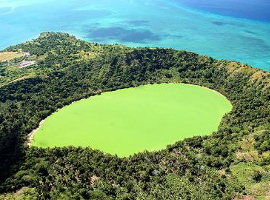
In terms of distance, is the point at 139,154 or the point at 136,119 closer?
the point at 139,154

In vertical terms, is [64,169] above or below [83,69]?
below

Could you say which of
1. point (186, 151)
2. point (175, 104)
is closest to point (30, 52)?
point (175, 104)

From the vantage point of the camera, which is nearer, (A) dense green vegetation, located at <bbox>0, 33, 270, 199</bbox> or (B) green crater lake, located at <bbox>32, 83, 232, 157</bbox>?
(A) dense green vegetation, located at <bbox>0, 33, 270, 199</bbox>

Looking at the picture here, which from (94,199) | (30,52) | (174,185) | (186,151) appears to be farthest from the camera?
(30,52)

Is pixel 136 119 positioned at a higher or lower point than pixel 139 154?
higher

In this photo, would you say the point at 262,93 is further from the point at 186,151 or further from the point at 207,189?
the point at 207,189
